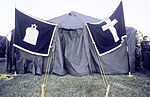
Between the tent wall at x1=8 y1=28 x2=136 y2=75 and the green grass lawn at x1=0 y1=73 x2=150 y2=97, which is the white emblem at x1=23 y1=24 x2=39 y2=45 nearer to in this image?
the tent wall at x1=8 y1=28 x2=136 y2=75

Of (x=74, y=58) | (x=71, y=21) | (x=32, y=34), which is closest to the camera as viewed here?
(x=32, y=34)

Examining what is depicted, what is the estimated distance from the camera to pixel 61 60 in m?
7.15

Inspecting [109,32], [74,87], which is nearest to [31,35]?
[74,87]

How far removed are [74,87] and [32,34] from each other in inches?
103

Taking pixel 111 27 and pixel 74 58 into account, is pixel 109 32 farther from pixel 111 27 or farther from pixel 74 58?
pixel 74 58

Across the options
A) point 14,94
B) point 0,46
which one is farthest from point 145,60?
point 0,46

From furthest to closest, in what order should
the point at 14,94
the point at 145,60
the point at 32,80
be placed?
the point at 145,60
the point at 32,80
the point at 14,94

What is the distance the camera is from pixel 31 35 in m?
6.58

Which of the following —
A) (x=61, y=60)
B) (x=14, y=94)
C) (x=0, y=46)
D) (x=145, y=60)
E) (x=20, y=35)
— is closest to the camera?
(x=14, y=94)

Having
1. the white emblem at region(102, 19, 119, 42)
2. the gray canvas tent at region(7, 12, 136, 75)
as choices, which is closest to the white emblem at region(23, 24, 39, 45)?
the gray canvas tent at region(7, 12, 136, 75)

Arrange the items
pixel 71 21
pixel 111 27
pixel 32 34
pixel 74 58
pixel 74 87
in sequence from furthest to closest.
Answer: pixel 71 21 → pixel 74 58 → pixel 111 27 → pixel 32 34 → pixel 74 87

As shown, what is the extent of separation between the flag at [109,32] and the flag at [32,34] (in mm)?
1661

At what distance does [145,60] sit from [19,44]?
561 cm

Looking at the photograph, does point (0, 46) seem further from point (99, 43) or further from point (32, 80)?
point (99, 43)
